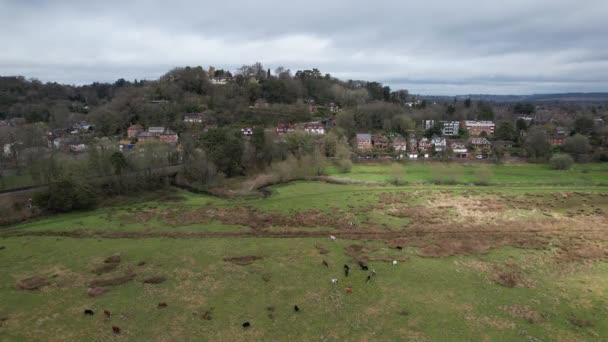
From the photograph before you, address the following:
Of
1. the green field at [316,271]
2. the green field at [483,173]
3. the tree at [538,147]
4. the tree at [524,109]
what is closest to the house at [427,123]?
the tree at [538,147]

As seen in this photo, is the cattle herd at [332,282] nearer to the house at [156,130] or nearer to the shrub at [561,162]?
the shrub at [561,162]

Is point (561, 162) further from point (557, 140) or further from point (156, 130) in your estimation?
point (156, 130)

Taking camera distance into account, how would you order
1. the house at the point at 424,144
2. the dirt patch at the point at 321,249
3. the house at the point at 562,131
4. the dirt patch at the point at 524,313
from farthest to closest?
the house at the point at 562,131 → the house at the point at 424,144 → the dirt patch at the point at 321,249 → the dirt patch at the point at 524,313

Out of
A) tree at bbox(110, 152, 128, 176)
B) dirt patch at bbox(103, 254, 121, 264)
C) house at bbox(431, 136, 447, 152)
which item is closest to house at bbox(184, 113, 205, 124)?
tree at bbox(110, 152, 128, 176)

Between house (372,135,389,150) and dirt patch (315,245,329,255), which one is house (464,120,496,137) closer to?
house (372,135,389,150)

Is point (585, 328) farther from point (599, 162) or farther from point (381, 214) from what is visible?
point (599, 162)

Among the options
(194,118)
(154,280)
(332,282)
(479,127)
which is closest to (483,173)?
(332,282)

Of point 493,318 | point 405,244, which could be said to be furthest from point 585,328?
point 405,244
